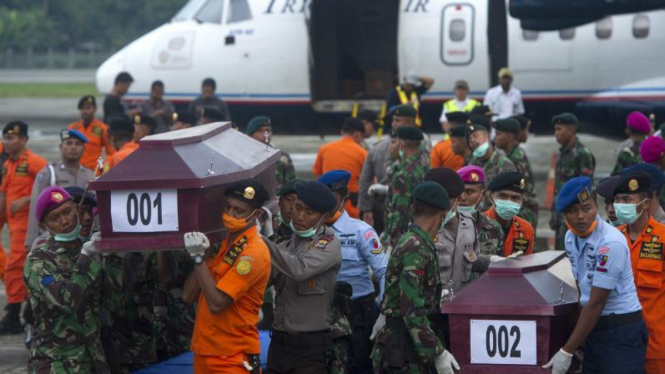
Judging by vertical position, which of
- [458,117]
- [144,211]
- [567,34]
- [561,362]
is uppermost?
[567,34]

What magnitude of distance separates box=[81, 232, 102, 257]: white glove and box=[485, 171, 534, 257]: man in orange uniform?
2925 mm

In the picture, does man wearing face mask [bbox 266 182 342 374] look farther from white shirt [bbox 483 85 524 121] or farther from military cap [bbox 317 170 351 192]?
white shirt [bbox 483 85 524 121]

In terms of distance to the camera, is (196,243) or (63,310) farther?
(63,310)

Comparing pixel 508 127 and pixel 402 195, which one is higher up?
pixel 508 127

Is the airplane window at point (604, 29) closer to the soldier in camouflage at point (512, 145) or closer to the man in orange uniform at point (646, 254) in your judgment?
the soldier in camouflage at point (512, 145)

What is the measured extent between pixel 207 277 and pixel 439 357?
1335 millimetres

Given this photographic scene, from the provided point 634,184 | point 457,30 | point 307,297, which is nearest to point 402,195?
point 634,184

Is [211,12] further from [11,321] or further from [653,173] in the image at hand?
[653,173]

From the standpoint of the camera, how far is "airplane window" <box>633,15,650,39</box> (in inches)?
687

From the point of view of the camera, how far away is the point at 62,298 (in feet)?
20.4

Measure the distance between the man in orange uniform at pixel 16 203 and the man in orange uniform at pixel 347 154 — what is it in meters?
2.88

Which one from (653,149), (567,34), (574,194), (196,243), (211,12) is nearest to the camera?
(196,243)

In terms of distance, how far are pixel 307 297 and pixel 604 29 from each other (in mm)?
12347

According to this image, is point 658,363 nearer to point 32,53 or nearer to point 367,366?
point 367,366
